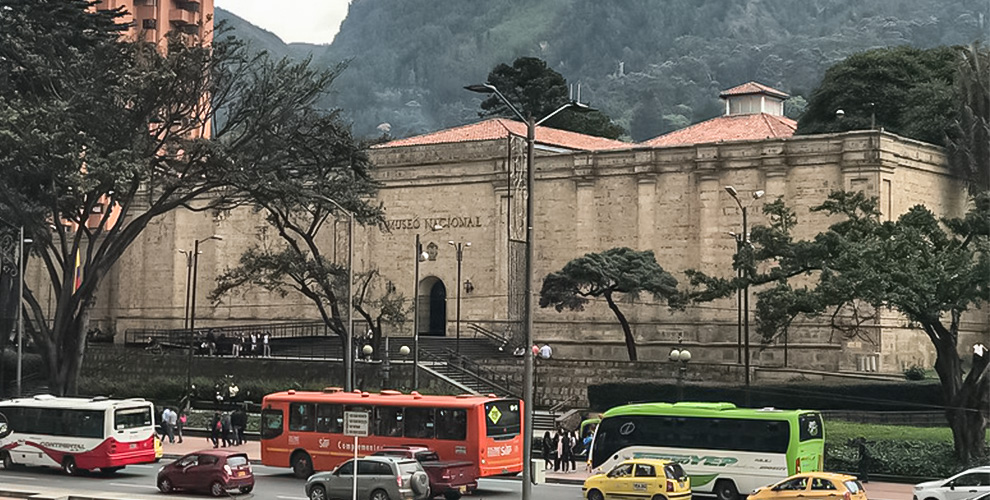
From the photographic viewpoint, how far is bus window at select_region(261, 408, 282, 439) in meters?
A: 40.8

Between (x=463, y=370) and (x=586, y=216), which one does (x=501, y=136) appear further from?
(x=463, y=370)

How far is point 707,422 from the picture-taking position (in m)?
36.4

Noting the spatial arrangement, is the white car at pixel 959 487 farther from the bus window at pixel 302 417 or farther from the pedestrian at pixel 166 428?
the pedestrian at pixel 166 428

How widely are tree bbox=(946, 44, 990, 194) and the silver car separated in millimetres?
39703

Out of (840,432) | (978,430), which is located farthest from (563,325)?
(978,430)

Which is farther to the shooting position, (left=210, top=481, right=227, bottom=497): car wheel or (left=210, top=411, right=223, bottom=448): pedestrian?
(left=210, top=411, right=223, bottom=448): pedestrian

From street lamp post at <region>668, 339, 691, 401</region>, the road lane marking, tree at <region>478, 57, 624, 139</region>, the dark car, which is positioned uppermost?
tree at <region>478, 57, 624, 139</region>

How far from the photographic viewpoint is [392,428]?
127ft

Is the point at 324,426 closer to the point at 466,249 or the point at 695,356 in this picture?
the point at 695,356

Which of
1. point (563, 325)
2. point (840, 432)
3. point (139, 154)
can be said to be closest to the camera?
point (840, 432)

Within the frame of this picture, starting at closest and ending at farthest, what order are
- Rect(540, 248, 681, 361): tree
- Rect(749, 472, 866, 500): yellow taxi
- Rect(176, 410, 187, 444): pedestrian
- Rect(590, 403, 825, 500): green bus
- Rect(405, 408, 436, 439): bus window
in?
Rect(749, 472, 866, 500): yellow taxi < Rect(590, 403, 825, 500): green bus < Rect(405, 408, 436, 439): bus window < Rect(176, 410, 187, 444): pedestrian < Rect(540, 248, 681, 361): tree

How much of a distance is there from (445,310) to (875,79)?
2807cm

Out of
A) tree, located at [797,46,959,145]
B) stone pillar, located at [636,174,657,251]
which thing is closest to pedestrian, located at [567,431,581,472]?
stone pillar, located at [636,174,657,251]

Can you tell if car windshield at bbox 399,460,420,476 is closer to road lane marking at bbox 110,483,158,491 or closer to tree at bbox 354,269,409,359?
road lane marking at bbox 110,483,158,491
